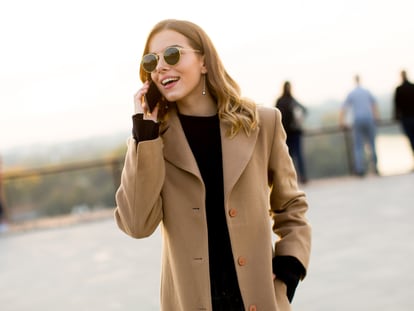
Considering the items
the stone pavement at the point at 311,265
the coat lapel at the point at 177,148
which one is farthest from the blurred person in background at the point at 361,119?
the coat lapel at the point at 177,148

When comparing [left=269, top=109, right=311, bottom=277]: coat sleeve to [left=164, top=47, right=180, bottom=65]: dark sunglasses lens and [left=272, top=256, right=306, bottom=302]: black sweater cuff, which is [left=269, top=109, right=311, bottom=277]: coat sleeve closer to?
[left=272, top=256, right=306, bottom=302]: black sweater cuff

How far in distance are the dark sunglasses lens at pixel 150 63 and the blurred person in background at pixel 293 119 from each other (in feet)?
28.7

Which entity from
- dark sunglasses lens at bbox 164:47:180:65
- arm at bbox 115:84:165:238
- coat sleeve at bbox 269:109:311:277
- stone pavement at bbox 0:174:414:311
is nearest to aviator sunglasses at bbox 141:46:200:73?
dark sunglasses lens at bbox 164:47:180:65

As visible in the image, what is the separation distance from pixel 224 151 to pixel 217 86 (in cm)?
23

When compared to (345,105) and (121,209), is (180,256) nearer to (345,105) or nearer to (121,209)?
(121,209)

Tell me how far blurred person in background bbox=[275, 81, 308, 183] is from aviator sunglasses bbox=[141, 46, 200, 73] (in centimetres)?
875

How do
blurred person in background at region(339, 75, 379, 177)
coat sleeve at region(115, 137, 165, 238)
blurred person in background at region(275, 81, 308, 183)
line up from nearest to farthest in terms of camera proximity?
coat sleeve at region(115, 137, 165, 238) → blurred person in background at region(275, 81, 308, 183) → blurred person in background at region(339, 75, 379, 177)

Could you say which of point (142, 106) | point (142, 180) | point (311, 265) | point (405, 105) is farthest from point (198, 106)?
point (405, 105)

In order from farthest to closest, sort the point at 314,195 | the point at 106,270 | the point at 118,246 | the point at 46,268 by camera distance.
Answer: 1. the point at 314,195
2. the point at 118,246
3. the point at 46,268
4. the point at 106,270

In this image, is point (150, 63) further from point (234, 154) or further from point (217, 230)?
point (217, 230)

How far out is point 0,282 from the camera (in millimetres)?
7293

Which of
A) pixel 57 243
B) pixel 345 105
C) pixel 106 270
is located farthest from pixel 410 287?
pixel 345 105

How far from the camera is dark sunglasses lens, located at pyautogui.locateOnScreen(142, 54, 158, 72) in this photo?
2.13 meters

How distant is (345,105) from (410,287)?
709cm
